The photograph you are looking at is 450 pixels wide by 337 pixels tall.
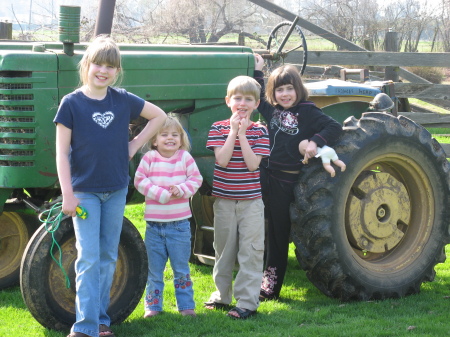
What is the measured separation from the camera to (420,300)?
5.38m

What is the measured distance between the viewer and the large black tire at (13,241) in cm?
545

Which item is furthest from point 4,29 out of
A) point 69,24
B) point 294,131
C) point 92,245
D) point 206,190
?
point 92,245

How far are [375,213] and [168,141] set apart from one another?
5.41 ft

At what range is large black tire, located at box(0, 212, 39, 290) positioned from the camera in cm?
Answer: 545

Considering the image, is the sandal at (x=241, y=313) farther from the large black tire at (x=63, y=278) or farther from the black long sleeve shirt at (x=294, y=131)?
the black long sleeve shirt at (x=294, y=131)

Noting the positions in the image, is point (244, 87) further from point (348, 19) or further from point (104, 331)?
point (348, 19)

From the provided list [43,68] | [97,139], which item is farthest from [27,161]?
[97,139]

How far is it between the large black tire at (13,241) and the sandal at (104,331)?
146 cm

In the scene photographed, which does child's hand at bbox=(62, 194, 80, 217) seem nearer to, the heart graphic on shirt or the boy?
the heart graphic on shirt

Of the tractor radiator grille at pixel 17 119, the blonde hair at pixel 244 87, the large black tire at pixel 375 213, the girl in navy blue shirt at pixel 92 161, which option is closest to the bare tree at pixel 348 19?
the large black tire at pixel 375 213

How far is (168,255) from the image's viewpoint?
4.79 metres

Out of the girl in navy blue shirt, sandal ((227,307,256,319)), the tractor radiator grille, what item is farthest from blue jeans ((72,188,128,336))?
sandal ((227,307,256,319))

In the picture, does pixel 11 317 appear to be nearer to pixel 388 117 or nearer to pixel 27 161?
pixel 27 161

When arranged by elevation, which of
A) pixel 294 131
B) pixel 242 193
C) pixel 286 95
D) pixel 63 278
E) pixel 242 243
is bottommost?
pixel 63 278
